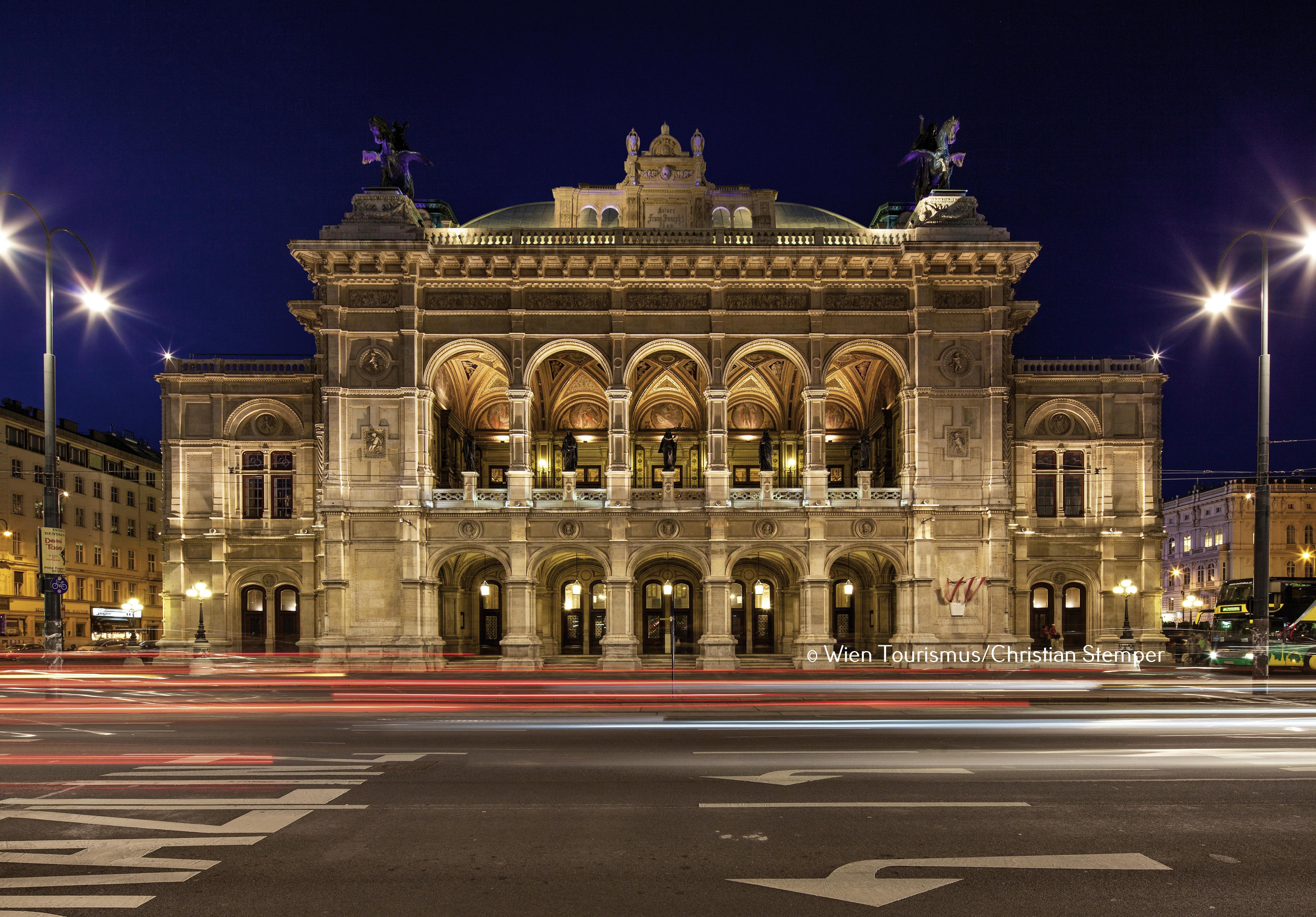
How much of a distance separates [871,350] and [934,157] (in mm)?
8203

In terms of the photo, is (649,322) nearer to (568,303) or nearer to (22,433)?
(568,303)

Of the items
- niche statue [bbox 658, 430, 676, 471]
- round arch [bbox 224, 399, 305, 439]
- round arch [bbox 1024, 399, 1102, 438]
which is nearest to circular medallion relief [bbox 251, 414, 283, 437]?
Answer: round arch [bbox 224, 399, 305, 439]

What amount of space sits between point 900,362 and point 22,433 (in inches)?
2101

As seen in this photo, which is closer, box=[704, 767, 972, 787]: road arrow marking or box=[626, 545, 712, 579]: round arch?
box=[704, 767, 972, 787]: road arrow marking

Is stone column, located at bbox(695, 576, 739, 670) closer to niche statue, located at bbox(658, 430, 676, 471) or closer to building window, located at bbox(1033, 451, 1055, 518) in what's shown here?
niche statue, located at bbox(658, 430, 676, 471)

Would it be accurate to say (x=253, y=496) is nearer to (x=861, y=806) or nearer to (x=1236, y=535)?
(x=861, y=806)

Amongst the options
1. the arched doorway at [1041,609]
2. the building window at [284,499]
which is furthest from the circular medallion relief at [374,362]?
the arched doorway at [1041,609]

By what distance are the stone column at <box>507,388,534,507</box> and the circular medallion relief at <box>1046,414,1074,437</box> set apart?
21.4m

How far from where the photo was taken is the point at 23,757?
1359 cm

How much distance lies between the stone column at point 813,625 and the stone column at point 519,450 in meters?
10.9

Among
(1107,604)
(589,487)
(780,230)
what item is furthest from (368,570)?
(1107,604)

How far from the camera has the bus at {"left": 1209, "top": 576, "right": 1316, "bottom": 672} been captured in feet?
120

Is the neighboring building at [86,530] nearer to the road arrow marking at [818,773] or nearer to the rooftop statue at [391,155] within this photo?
the rooftop statue at [391,155]

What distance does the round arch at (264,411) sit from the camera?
39156 mm
